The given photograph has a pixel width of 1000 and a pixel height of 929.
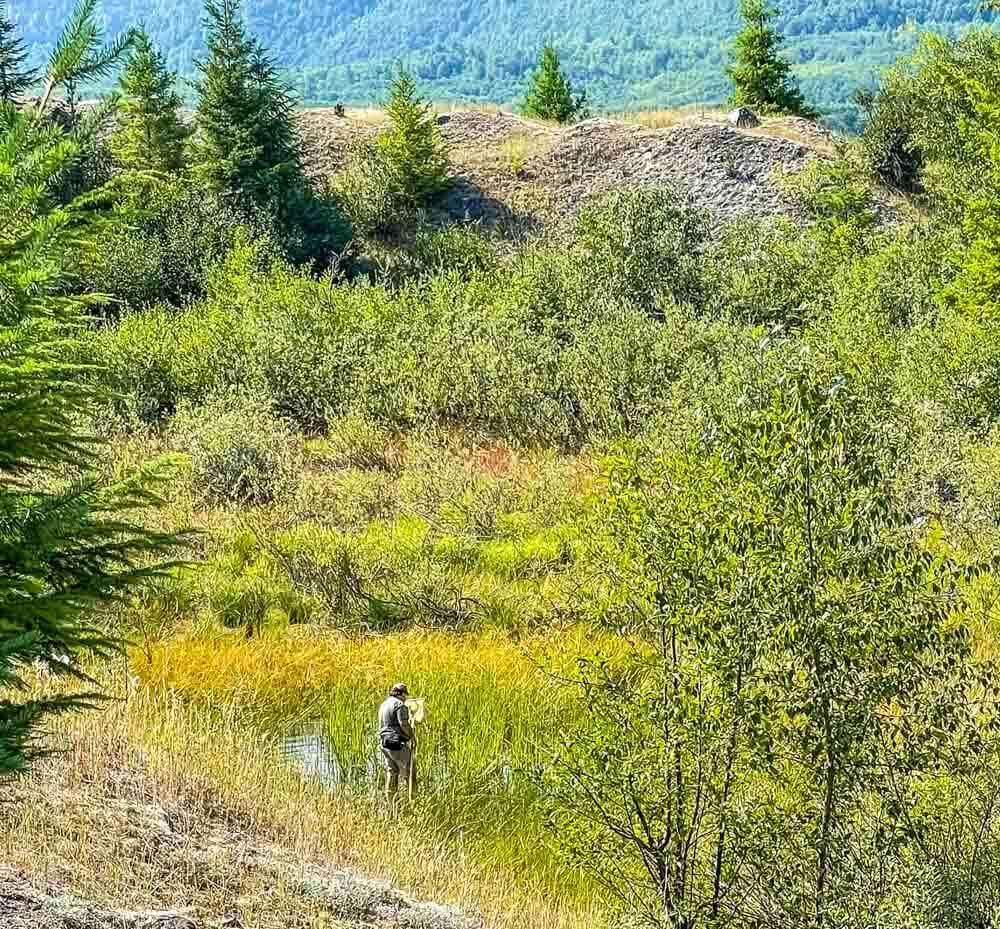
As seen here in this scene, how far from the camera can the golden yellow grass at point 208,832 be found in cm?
685

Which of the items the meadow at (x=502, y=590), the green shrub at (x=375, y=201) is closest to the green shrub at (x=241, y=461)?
the meadow at (x=502, y=590)

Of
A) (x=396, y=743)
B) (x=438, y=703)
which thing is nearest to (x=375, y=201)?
(x=438, y=703)

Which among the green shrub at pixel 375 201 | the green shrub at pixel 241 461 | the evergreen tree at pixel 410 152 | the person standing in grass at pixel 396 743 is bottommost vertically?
the person standing in grass at pixel 396 743

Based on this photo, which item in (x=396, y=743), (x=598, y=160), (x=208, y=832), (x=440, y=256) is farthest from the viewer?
(x=598, y=160)

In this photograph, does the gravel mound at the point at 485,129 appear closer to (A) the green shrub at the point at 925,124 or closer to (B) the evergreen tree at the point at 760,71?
(B) the evergreen tree at the point at 760,71

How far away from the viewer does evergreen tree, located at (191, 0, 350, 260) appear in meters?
35.2

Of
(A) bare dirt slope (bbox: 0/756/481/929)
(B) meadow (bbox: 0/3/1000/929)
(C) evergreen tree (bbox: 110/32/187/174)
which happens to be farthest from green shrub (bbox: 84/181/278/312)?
(A) bare dirt slope (bbox: 0/756/481/929)

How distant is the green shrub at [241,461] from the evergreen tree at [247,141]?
16.2m

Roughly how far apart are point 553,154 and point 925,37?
15306 mm

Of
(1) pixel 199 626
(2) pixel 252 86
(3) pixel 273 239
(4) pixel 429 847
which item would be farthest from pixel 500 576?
(2) pixel 252 86

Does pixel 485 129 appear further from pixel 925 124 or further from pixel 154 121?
pixel 925 124

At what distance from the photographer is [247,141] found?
117 ft

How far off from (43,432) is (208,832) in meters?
3.88

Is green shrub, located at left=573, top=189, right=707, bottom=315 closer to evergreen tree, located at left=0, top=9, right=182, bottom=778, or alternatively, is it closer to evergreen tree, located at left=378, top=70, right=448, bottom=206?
evergreen tree, located at left=378, top=70, right=448, bottom=206
